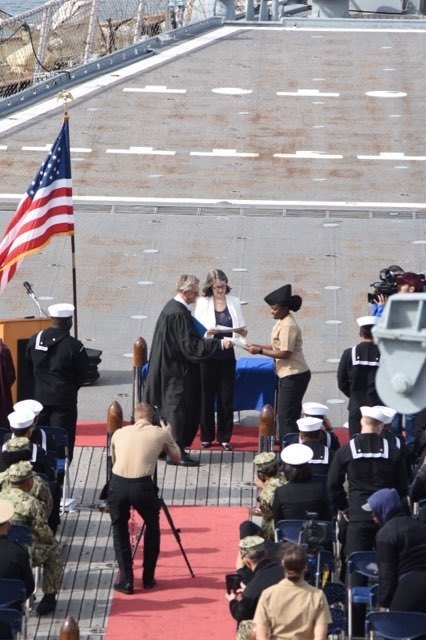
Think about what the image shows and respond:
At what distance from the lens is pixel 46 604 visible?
11.1 meters

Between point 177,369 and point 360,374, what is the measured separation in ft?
5.85

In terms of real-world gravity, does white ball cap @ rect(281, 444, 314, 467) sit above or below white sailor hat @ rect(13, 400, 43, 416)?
above

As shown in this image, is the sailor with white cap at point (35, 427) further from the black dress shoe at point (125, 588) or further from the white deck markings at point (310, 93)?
the white deck markings at point (310, 93)

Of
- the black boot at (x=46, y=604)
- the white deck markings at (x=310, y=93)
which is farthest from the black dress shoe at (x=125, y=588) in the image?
the white deck markings at (x=310, y=93)

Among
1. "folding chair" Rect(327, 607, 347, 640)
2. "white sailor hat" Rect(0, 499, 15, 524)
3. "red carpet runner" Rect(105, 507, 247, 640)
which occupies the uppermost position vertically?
"white sailor hat" Rect(0, 499, 15, 524)

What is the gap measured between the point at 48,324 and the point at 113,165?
10325mm

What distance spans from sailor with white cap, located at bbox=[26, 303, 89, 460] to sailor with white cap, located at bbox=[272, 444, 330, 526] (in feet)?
9.83

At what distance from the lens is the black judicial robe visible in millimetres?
13945

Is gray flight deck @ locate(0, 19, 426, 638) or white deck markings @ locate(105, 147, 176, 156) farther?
white deck markings @ locate(105, 147, 176, 156)

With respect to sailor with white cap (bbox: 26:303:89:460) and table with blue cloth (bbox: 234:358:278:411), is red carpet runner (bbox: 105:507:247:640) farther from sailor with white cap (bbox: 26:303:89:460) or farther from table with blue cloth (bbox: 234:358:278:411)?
table with blue cloth (bbox: 234:358:278:411)

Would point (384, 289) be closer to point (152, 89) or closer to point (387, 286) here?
point (387, 286)

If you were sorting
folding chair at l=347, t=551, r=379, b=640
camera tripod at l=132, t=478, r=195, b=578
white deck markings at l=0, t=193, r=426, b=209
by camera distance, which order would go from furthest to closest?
1. white deck markings at l=0, t=193, r=426, b=209
2. camera tripod at l=132, t=478, r=195, b=578
3. folding chair at l=347, t=551, r=379, b=640

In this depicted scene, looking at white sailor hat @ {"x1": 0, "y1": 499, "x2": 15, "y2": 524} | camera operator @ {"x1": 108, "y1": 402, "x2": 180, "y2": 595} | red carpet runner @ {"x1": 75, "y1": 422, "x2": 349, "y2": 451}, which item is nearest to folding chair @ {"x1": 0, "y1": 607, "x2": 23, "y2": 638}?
white sailor hat @ {"x1": 0, "y1": 499, "x2": 15, "y2": 524}

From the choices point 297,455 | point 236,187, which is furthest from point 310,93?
point 297,455
